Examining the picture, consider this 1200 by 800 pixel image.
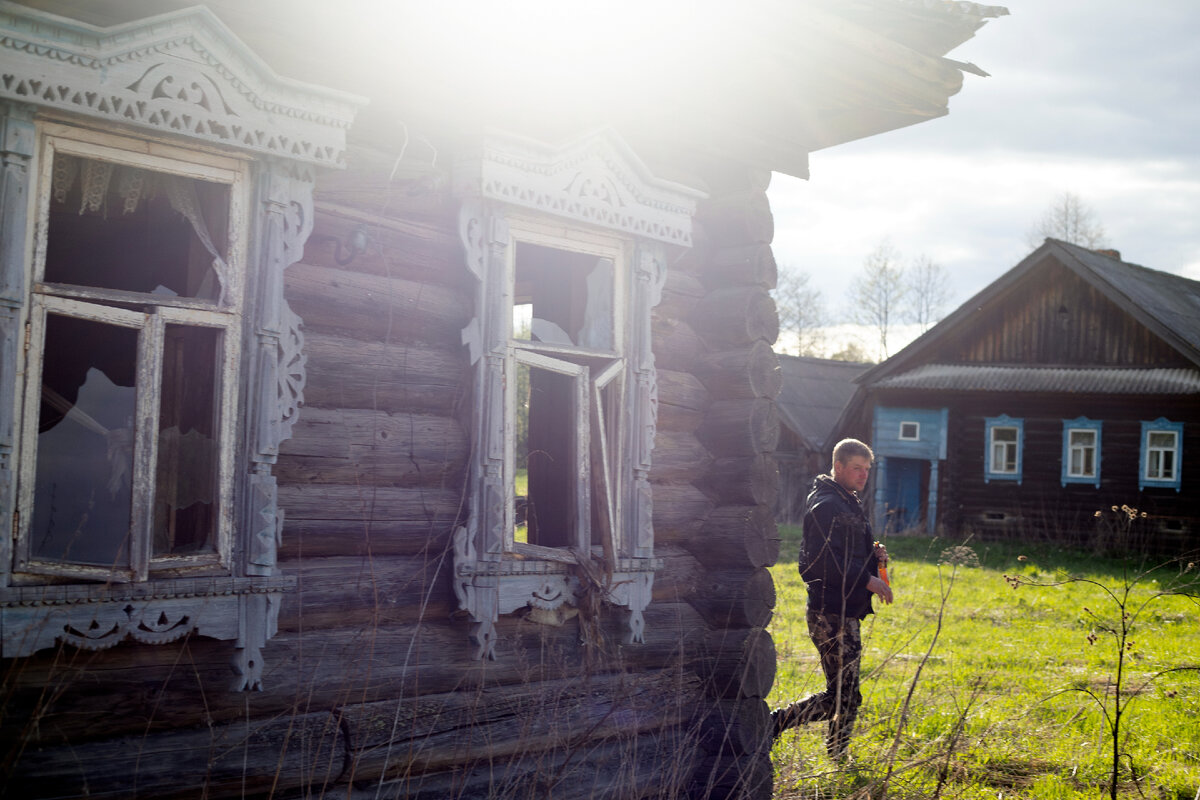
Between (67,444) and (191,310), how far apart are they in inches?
46.2

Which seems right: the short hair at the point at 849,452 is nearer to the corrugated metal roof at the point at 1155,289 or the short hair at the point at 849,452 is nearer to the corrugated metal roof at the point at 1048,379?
the corrugated metal roof at the point at 1048,379

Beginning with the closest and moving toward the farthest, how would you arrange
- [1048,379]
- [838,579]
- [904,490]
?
[838,579], [1048,379], [904,490]

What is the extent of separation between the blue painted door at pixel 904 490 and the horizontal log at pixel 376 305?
60.9ft

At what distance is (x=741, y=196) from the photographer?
16.4 feet

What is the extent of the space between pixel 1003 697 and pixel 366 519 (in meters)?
5.25

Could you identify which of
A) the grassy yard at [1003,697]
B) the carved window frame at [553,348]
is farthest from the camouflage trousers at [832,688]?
the carved window frame at [553,348]

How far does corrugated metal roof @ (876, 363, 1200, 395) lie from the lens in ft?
57.8

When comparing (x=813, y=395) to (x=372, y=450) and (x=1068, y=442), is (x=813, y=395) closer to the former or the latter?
(x=1068, y=442)

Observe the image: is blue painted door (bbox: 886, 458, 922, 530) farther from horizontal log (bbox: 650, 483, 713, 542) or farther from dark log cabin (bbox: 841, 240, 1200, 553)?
horizontal log (bbox: 650, 483, 713, 542)

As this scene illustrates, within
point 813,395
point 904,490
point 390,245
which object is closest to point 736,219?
point 390,245

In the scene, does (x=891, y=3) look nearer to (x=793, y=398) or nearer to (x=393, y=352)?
(x=393, y=352)

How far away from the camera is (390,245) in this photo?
375 cm

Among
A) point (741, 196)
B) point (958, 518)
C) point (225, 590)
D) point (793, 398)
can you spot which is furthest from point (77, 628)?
point (793, 398)

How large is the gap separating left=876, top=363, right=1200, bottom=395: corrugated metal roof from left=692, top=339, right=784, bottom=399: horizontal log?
598 inches
